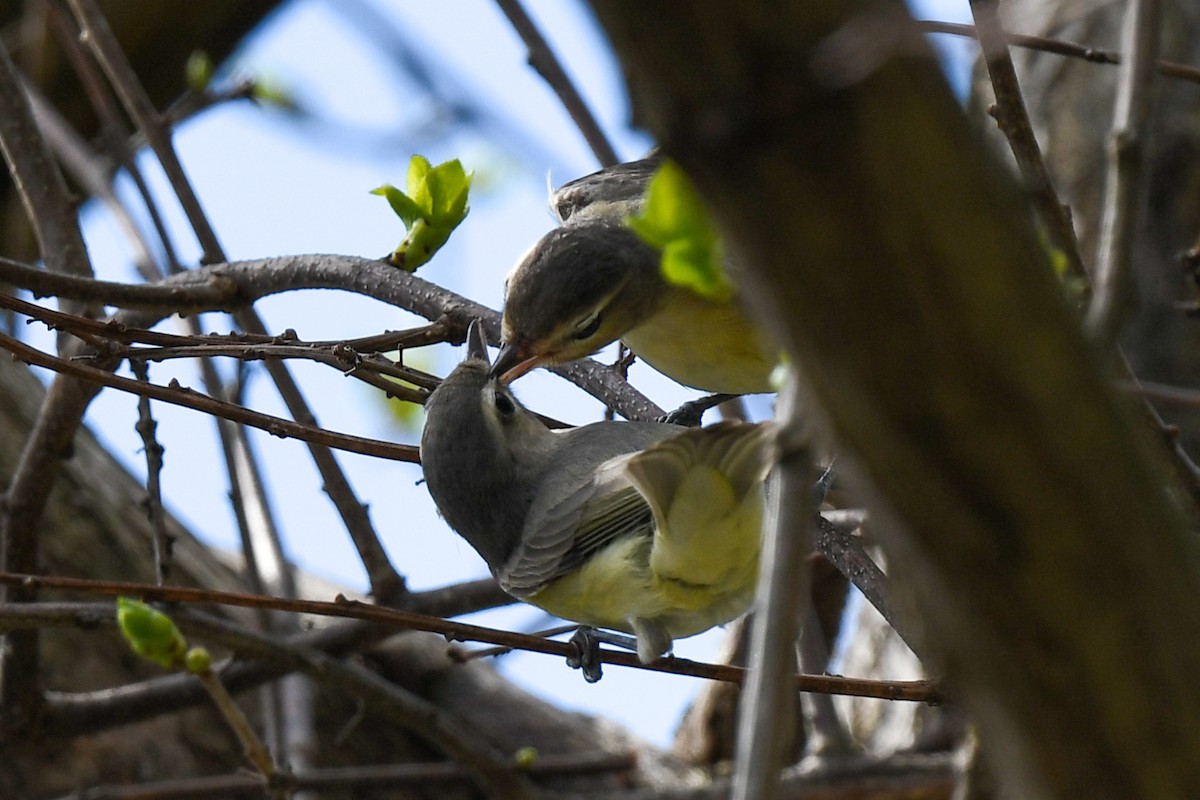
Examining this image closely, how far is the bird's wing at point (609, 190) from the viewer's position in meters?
3.20

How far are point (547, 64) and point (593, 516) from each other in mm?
1280

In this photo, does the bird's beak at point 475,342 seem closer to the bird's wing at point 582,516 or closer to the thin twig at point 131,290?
the bird's wing at point 582,516

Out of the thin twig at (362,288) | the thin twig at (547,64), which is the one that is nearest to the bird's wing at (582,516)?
the thin twig at (362,288)

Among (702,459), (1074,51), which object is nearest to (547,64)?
(1074,51)

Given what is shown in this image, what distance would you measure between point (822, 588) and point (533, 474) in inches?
74.6

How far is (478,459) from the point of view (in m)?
2.53

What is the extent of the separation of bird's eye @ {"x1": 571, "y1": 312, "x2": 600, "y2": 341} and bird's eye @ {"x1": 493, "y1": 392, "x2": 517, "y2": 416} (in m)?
0.32

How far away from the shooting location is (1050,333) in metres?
0.77

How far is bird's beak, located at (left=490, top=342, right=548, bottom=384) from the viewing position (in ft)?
9.15

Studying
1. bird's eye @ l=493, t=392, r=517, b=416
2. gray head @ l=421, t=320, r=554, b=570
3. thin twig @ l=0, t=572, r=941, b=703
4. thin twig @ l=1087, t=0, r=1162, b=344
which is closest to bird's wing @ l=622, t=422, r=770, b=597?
thin twig @ l=0, t=572, r=941, b=703

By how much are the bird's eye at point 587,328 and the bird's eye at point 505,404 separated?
32 cm

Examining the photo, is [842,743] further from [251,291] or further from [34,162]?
[34,162]

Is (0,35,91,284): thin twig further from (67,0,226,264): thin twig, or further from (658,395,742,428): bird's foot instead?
(658,395,742,428): bird's foot

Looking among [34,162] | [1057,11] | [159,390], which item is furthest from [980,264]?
[1057,11]
